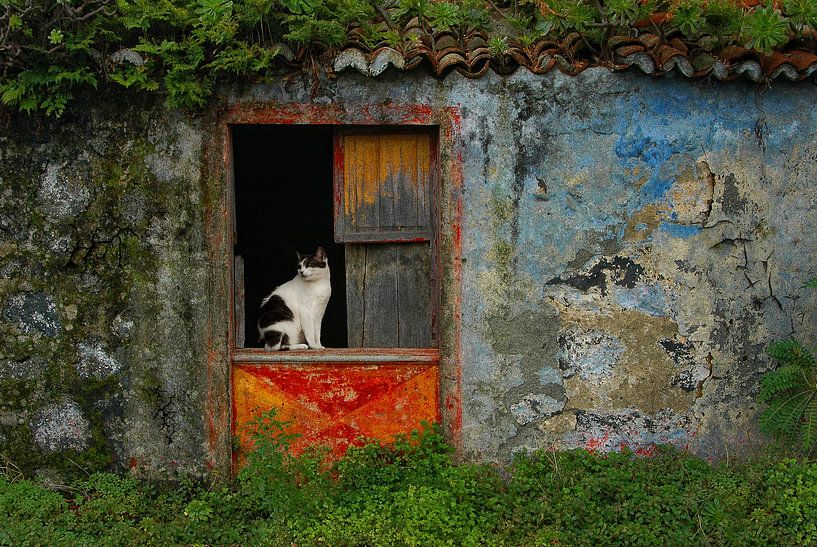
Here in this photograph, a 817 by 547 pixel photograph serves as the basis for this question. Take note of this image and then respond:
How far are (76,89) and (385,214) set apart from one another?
2370 millimetres

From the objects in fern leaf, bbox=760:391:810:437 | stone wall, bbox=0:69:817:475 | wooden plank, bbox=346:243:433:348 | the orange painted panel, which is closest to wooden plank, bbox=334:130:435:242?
wooden plank, bbox=346:243:433:348

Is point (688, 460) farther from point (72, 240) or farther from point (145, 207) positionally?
point (72, 240)

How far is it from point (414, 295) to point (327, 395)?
104 cm

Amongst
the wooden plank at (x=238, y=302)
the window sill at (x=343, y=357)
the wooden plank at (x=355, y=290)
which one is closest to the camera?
the window sill at (x=343, y=357)

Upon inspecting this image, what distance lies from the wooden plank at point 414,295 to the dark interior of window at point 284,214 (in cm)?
292

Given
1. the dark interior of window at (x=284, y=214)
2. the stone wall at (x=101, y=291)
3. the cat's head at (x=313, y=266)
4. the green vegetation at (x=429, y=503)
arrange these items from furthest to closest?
the dark interior of window at (x=284, y=214) → the cat's head at (x=313, y=266) → the stone wall at (x=101, y=291) → the green vegetation at (x=429, y=503)

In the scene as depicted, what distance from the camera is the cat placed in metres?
7.04

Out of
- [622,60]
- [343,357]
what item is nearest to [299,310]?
[343,357]

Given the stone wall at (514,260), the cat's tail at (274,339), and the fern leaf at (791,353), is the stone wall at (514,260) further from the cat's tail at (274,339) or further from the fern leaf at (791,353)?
the cat's tail at (274,339)

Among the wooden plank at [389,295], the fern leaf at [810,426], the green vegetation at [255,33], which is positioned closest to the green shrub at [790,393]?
the fern leaf at [810,426]

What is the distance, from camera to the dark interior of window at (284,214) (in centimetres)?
989

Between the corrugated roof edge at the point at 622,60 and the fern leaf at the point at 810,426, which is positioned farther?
the corrugated roof edge at the point at 622,60

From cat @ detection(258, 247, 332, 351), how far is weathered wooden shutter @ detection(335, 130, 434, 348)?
1.22ft

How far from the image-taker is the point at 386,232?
6789 millimetres
